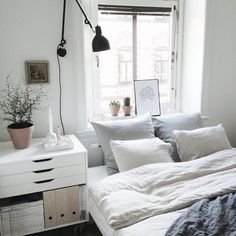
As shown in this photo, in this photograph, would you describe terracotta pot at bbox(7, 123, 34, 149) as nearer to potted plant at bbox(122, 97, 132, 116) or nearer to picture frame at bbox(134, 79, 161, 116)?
potted plant at bbox(122, 97, 132, 116)

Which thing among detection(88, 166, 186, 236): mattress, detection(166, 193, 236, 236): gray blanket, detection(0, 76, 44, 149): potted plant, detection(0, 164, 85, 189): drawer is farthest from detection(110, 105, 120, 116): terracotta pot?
detection(166, 193, 236, 236): gray blanket

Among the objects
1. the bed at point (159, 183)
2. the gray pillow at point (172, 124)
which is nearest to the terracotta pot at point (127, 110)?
the gray pillow at point (172, 124)

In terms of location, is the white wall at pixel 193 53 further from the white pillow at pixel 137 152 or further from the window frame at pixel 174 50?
the white pillow at pixel 137 152

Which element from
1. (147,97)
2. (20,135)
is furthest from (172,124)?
(20,135)

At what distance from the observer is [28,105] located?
228cm

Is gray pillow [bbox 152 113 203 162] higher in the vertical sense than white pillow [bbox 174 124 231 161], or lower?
higher

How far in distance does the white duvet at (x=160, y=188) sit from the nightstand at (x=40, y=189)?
0.73 ft

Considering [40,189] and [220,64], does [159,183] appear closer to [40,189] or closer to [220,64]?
[40,189]

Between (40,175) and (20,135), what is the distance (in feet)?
1.08

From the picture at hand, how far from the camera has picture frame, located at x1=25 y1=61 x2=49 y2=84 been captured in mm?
2336

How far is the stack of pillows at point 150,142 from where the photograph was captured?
2.15 metres

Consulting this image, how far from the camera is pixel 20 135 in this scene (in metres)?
2.11

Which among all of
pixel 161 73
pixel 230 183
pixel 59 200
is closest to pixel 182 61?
pixel 161 73

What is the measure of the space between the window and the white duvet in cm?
104
